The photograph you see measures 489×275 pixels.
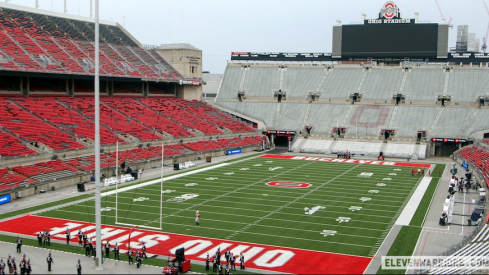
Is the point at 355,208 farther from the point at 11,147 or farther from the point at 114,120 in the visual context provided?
the point at 114,120

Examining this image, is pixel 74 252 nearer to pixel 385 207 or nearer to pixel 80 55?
pixel 385 207

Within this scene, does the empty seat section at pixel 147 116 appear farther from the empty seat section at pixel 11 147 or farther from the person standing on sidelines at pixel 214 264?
the person standing on sidelines at pixel 214 264

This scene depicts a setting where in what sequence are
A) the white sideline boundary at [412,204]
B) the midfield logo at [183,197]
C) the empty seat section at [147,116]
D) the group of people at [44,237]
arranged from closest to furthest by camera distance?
the group of people at [44,237]
the white sideline boundary at [412,204]
the midfield logo at [183,197]
the empty seat section at [147,116]

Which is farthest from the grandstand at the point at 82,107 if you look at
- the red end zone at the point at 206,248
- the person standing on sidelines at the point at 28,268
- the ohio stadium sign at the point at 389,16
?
the ohio stadium sign at the point at 389,16

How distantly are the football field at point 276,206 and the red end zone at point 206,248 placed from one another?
26.2 inches

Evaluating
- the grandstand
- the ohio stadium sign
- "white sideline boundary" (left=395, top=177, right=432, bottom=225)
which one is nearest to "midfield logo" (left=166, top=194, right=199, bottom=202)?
the grandstand

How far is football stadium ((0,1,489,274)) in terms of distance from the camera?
72.8ft

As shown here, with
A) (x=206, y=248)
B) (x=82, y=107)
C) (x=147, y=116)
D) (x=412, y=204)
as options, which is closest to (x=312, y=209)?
(x=412, y=204)

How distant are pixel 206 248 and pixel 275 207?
866cm

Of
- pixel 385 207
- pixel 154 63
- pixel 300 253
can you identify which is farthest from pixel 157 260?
pixel 154 63

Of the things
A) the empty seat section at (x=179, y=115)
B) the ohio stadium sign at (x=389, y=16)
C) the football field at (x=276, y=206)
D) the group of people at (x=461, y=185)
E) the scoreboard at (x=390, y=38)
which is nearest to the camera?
the football field at (x=276, y=206)

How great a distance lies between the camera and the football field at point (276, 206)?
969 inches

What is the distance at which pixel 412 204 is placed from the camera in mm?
31672

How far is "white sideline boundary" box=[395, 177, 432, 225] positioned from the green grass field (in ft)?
1.37
